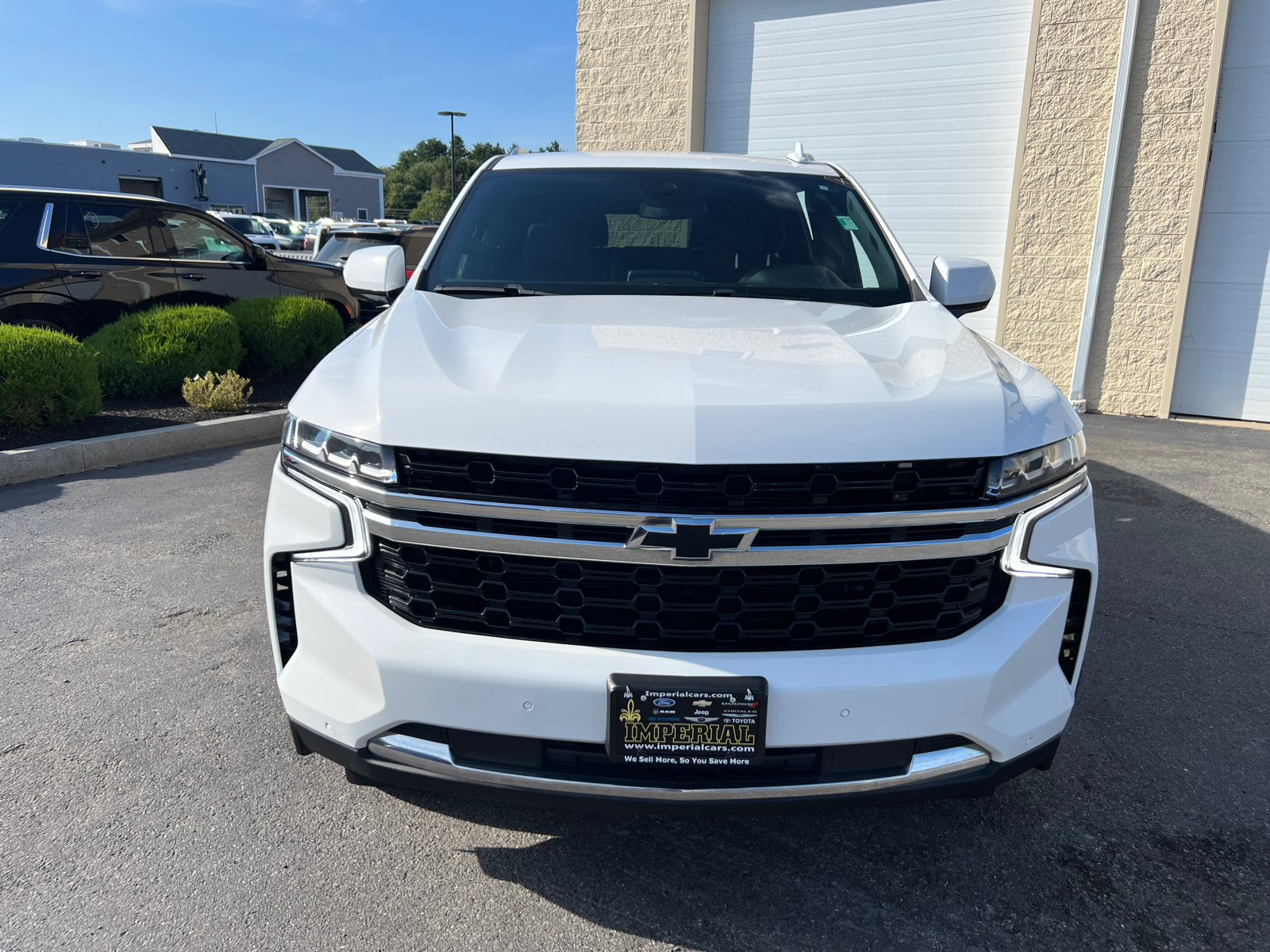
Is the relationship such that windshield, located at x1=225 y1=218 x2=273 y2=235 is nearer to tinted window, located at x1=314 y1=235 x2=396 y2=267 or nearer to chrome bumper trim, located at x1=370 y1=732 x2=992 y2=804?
tinted window, located at x1=314 y1=235 x2=396 y2=267

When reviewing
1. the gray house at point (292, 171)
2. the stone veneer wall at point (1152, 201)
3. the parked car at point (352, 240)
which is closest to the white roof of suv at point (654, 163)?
the stone veneer wall at point (1152, 201)

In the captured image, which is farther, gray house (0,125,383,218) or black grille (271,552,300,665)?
gray house (0,125,383,218)

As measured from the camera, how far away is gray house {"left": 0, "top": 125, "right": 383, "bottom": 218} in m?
48.3

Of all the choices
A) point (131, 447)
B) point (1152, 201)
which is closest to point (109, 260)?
point (131, 447)

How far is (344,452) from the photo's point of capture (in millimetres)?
1899

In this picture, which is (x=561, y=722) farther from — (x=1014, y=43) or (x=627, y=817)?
(x=1014, y=43)

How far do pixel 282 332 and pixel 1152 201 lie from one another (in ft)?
28.5

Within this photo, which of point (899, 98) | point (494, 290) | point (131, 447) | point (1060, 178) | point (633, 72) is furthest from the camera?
point (633, 72)

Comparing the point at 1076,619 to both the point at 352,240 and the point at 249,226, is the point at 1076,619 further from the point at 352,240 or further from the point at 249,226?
the point at 249,226

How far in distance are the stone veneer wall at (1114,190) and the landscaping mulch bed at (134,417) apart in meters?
7.61

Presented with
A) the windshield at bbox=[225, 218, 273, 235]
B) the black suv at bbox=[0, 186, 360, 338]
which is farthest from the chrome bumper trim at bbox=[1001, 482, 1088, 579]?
the windshield at bbox=[225, 218, 273, 235]

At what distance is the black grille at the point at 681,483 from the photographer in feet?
5.72

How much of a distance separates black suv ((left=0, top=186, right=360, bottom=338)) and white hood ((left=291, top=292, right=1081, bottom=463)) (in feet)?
22.2

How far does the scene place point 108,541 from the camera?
4660 millimetres
